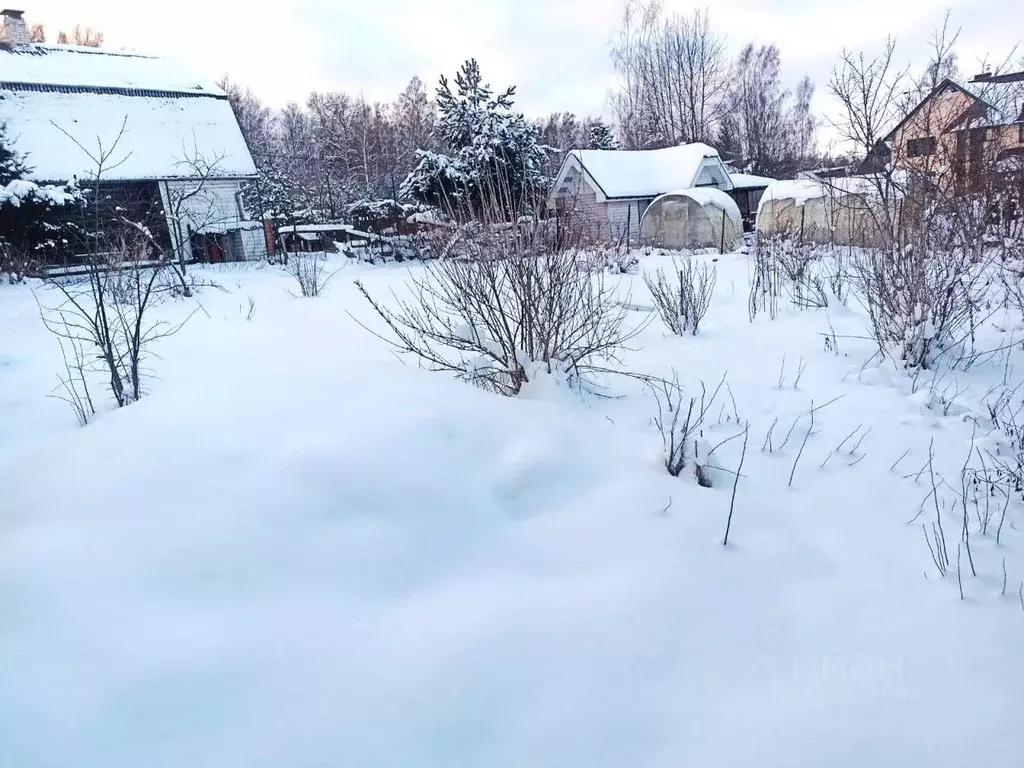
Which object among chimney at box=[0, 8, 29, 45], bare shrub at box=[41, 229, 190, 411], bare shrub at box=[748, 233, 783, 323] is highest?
chimney at box=[0, 8, 29, 45]

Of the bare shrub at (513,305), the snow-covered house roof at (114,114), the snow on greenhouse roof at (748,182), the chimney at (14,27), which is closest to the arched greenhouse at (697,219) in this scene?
the snow on greenhouse roof at (748,182)

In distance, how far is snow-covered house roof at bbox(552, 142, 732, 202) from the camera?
913 inches

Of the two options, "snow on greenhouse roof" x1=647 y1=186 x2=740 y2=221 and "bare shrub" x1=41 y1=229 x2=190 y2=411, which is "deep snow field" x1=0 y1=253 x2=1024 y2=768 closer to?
"bare shrub" x1=41 y1=229 x2=190 y2=411

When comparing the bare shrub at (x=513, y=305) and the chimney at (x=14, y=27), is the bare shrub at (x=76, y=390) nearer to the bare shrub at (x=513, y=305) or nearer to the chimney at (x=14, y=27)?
the bare shrub at (x=513, y=305)

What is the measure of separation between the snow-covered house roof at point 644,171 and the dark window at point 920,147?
12.4 meters

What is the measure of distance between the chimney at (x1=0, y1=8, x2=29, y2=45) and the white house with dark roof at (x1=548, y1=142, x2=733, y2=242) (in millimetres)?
18725

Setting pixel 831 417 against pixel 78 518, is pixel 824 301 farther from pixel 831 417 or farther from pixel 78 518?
pixel 78 518

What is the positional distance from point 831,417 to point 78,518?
4.87 metres

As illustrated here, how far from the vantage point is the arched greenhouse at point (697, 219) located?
60.2 ft

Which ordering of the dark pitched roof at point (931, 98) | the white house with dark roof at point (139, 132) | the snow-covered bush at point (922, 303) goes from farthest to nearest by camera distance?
the white house with dark roof at point (139, 132) < the dark pitched roof at point (931, 98) < the snow-covered bush at point (922, 303)

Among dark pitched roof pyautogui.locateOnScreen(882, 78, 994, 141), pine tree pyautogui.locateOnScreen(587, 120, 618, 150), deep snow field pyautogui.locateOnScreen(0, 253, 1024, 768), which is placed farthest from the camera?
pine tree pyautogui.locateOnScreen(587, 120, 618, 150)

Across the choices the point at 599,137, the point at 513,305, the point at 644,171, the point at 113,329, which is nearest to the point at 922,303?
the point at 513,305

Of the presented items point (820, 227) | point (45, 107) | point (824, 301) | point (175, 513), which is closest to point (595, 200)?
point (820, 227)

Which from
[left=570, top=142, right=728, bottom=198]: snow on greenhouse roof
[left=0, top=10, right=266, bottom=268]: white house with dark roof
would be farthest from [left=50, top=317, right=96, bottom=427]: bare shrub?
[left=570, top=142, right=728, bottom=198]: snow on greenhouse roof
